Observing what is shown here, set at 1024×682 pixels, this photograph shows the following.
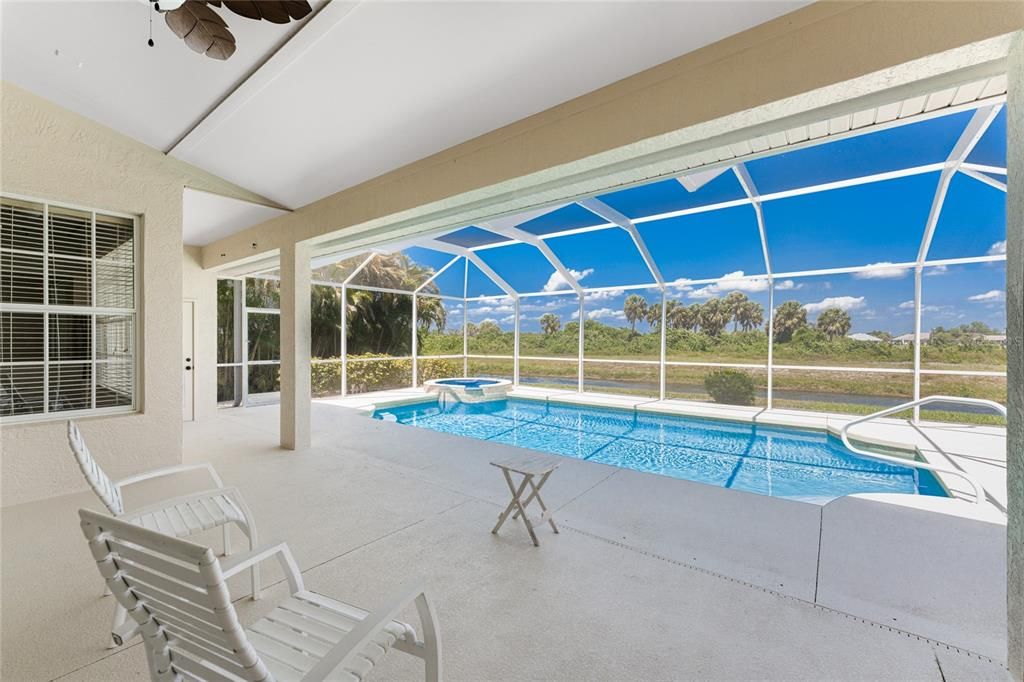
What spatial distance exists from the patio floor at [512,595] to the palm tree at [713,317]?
12.2 metres

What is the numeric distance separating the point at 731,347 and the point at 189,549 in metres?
16.1

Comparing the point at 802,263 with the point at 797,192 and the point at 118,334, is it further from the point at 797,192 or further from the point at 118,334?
the point at 118,334

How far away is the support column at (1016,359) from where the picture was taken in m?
2.00

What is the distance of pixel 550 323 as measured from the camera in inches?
671

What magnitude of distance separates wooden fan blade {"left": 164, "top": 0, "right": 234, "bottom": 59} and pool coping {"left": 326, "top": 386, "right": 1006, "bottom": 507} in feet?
24.0

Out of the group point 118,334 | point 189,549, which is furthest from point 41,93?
point 189,549

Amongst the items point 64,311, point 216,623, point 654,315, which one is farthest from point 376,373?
point 216,623

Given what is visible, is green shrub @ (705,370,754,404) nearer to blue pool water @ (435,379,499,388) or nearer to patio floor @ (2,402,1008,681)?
blue pool water @ (435,379,499,388)

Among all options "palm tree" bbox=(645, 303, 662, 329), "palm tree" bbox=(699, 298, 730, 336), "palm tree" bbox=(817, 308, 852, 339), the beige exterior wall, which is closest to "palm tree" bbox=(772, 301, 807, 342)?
"palm tree" bbox=(817, 308, 852, 339)

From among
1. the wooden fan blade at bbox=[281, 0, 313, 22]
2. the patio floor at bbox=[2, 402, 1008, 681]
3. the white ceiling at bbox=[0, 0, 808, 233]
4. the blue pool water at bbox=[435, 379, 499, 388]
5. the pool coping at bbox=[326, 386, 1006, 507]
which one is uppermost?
the white ceiling at bbox=[0, 0, 808, 233]

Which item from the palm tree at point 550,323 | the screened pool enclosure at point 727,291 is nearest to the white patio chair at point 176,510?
the screened pool enclosure at point 727,291

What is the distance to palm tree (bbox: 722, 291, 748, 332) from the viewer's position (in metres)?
14.8

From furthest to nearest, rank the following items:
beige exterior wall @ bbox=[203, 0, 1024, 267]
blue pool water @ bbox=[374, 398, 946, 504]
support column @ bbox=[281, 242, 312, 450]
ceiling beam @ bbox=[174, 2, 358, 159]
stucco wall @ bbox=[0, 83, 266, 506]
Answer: blue pool water @ bbox=[374, 398, 946, 504] < support column @ bbox=[281, 242, 312, 450] < stucco wall @ bbox=[0, 83, 266, 506] < ceiling beam @ bbox=[174, 2, 358, 159] < beige exterior wall @ bbox=[203, 0, 1024, 267]

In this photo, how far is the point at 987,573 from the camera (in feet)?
9.12
